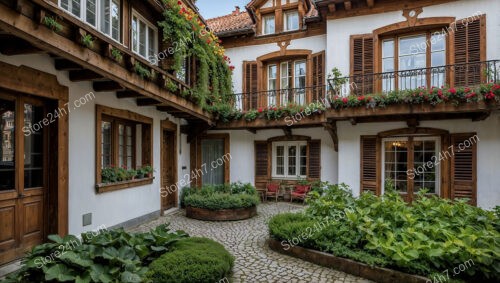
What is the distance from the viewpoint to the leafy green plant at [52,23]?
3805 mm

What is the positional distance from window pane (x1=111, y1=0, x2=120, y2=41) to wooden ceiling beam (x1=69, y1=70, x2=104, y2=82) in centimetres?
157

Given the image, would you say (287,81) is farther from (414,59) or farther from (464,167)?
(464,167)

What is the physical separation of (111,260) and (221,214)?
4591mm

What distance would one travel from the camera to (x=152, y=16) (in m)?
7.97

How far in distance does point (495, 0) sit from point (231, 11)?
10.2m

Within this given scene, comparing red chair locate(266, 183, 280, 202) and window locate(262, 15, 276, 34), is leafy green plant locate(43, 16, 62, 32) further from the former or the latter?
window locate(262, 15, 276, 34)

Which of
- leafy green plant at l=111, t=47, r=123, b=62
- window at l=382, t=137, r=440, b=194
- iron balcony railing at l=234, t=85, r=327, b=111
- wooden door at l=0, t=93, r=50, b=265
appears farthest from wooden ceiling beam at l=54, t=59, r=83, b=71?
window at l=382, t=137, r=440, b=194

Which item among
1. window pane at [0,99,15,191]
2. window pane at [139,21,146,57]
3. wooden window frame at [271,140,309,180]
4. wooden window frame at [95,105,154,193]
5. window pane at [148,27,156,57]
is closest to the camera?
window pane at [0,99,15,191]

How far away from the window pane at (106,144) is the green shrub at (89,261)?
2.91m

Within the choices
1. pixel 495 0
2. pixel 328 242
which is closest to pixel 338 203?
pixel 328 242

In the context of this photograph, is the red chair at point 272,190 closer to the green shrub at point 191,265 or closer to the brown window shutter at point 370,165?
the brown window shutter at point 370,165

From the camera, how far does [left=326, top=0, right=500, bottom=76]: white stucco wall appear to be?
27.0 feet

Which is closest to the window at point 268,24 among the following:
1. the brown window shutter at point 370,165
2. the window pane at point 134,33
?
the brown window shutter at point 370,165

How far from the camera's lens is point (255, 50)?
1161 centimetres
